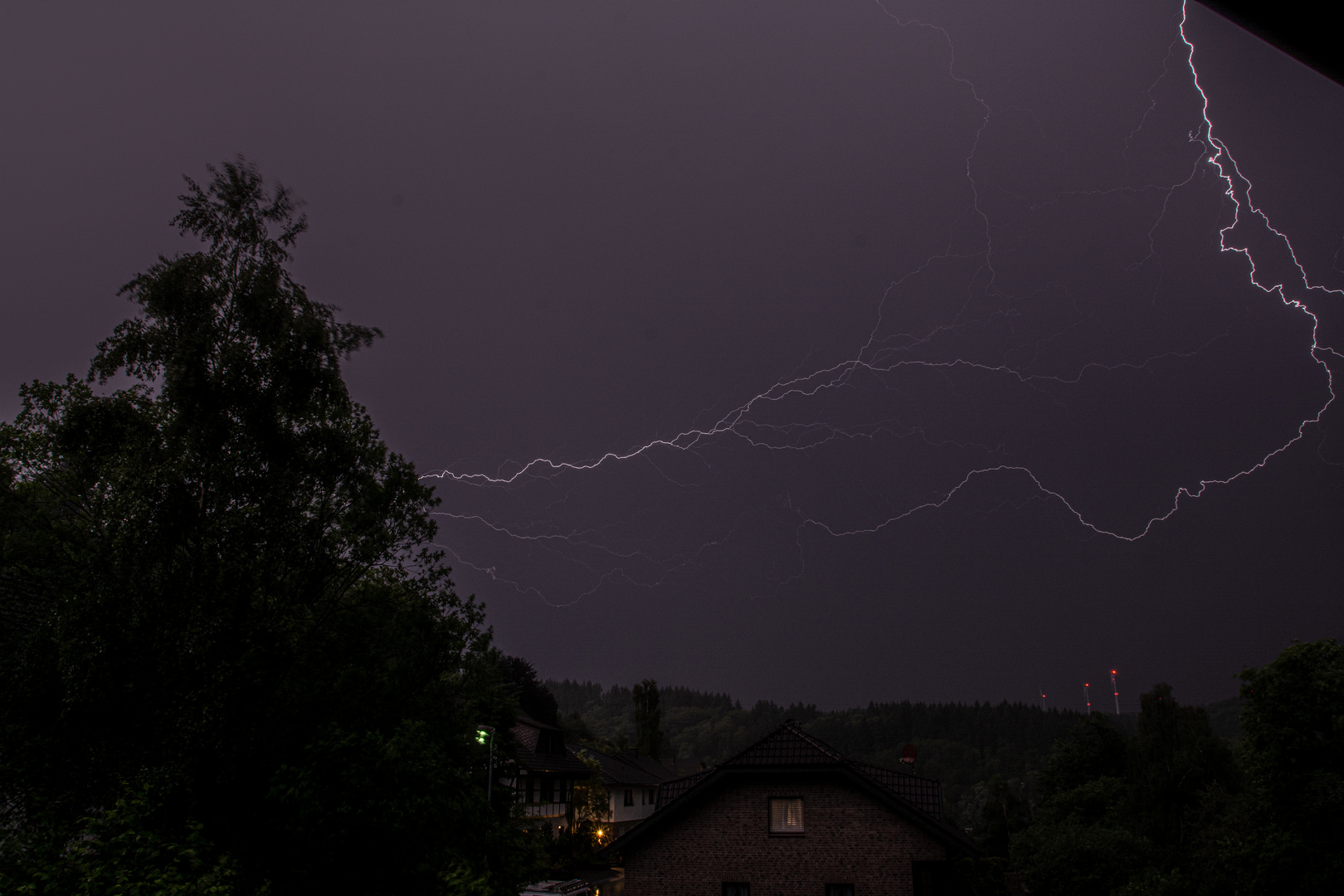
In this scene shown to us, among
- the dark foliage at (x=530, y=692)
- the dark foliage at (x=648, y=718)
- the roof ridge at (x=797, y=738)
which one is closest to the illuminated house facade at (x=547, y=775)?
the dark foliage at (x=530, y=692)

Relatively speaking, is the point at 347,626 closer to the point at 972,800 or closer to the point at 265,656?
the point at 265,656

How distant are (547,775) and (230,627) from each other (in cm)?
3147

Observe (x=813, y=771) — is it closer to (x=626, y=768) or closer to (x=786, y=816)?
(x=786, y=816)

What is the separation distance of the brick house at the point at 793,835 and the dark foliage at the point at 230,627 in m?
6.75

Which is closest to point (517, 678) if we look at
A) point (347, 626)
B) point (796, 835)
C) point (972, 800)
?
point (796, 835)

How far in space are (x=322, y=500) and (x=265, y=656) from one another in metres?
2.50

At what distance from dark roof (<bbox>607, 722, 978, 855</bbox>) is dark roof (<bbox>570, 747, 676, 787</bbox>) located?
2722cm

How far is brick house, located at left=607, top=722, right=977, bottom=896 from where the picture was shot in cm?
1619

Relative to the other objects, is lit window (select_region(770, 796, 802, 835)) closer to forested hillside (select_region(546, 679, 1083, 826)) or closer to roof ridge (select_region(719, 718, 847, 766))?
roof ridge (select_region(719, 718, 847, 766))

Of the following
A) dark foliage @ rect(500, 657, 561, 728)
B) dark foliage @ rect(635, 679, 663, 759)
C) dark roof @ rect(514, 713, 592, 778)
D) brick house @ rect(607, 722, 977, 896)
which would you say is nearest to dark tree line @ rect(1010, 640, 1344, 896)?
brick house @ rect(607, 722, 977, 896)

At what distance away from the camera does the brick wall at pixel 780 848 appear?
1619 cm

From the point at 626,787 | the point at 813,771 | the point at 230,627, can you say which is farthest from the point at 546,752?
the point at 230,627

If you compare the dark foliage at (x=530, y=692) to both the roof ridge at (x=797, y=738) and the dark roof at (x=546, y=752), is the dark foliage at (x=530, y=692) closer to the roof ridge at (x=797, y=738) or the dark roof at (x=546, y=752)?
the dark roof at (x=546, y=752)

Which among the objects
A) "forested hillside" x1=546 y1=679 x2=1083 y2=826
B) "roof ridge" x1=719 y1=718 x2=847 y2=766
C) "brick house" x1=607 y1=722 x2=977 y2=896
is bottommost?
"forested hillside" x1=546 y1=679 x2=1083 y2=826
